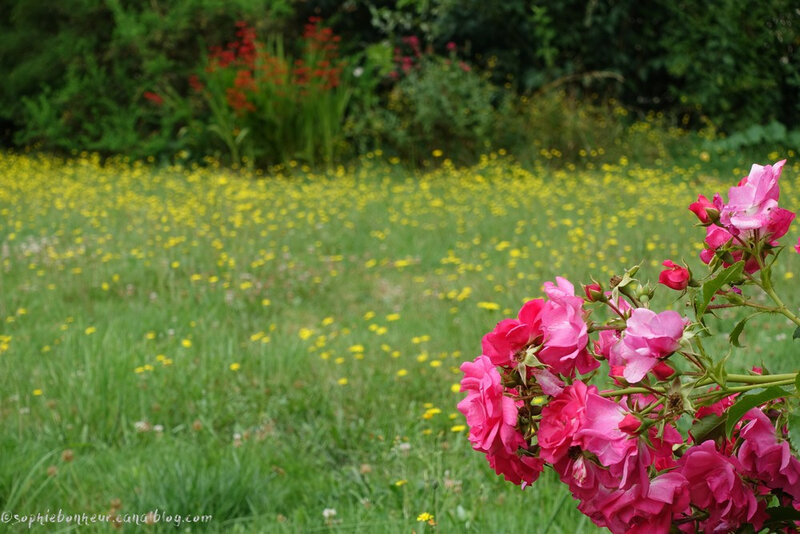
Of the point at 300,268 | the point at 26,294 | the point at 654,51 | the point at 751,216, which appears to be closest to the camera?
the point at 751,216

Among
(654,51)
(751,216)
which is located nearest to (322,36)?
(654,51)

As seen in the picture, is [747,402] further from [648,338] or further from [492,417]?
[492,417]

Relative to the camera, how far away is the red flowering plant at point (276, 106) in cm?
868

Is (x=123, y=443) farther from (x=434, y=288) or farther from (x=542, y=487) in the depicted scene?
(x=434, y=288)

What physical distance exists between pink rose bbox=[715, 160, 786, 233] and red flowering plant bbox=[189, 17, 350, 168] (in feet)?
24.9

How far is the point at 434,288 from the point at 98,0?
777 cm

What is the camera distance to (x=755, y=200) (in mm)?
1062

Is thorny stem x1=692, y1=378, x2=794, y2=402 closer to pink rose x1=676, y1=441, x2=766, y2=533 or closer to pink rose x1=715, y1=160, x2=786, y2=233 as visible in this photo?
pink rose x1=676, y1=441, x2=766, y2=533

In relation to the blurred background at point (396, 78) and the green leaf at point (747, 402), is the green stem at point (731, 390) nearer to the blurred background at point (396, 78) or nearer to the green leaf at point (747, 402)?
the green leaf at point (747, 402)

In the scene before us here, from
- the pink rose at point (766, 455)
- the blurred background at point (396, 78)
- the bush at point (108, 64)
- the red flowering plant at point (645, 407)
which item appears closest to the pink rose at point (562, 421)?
the red flowering plant at point (645, 407)

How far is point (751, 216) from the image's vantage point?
1063 mm

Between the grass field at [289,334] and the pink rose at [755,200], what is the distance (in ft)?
2.73

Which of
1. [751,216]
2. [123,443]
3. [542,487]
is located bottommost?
[123,443]

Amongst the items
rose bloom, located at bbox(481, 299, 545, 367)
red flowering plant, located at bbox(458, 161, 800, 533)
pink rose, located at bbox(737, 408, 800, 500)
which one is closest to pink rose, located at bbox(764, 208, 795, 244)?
red flowering plant, located at bbox(458, 161, 800, 533)
